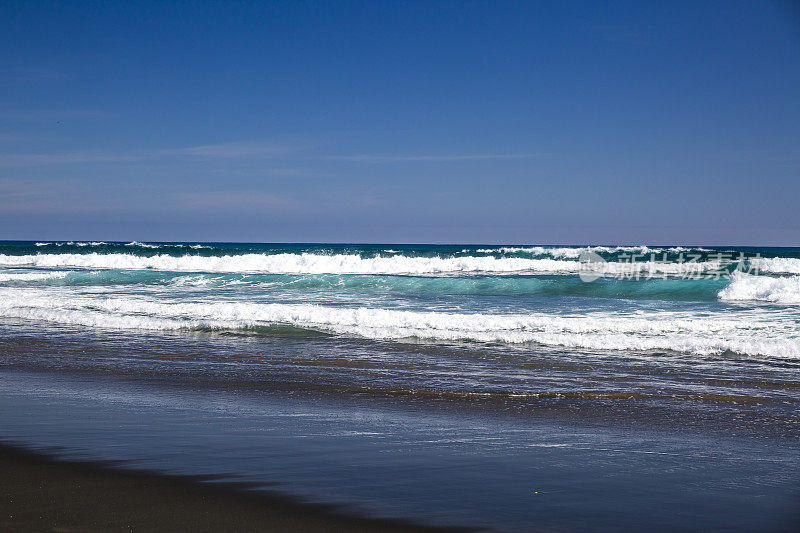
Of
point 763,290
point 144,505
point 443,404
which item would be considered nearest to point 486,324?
point 443,404

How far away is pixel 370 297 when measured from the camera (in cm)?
1822

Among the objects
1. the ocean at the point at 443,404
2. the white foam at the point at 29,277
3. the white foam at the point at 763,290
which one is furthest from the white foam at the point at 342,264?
the ocean at the point at 443,404

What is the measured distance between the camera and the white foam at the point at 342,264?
3403 cm

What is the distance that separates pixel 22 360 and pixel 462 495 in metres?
7.20

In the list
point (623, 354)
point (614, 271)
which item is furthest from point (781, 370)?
point (614, 271)

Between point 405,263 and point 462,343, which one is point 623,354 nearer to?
point 462,343

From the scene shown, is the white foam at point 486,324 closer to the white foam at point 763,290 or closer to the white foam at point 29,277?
the white foam at point 763,290

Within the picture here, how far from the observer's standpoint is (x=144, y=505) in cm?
352

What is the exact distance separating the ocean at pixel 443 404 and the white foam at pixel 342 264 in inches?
734

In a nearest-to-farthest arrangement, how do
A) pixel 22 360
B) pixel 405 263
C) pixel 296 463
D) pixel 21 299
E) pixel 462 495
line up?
pixel 462 495 < pixel 296 463 < pixel 22 360 < pixel 21 299 < pixel 405 263

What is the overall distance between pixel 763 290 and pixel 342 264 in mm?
22531

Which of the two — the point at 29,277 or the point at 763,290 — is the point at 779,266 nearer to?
the point at 763,290

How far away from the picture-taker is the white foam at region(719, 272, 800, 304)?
1758cm

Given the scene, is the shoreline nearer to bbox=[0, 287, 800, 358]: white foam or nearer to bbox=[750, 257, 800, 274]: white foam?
bbox=[0, 287, 800, 358]: white foam
